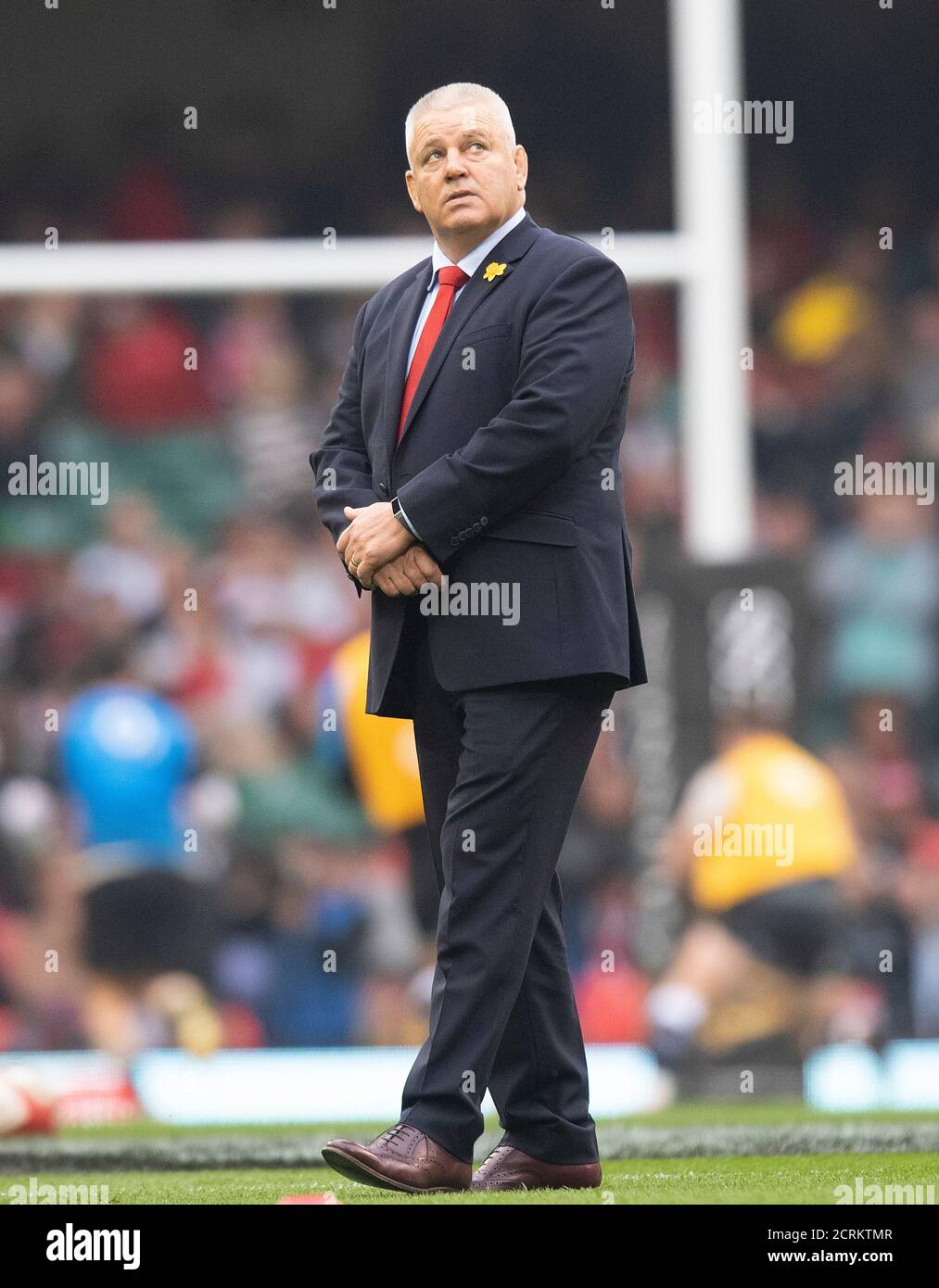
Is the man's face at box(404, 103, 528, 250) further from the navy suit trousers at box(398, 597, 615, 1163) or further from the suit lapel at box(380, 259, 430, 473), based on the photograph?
the navy suit trousers at box(398, 597, 615, 1163)

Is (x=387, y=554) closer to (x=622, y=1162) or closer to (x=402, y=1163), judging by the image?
(x=402, y=1163)

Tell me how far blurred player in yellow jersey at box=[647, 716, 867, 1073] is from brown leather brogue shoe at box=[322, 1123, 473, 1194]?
10.9 feet

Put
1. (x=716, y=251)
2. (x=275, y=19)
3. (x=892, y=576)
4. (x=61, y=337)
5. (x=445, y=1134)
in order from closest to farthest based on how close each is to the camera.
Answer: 1. (x=445, y=1134)
2. (x=716, y=251)
3. (x=892, y=576)
4. (x=61, y=337)
5. (x=275, y=19)

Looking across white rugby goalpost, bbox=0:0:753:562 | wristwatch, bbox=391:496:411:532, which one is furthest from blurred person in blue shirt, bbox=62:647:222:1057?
wristwatch, bbox=391:496:411:532

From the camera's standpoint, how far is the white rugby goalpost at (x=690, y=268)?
26.6 ft

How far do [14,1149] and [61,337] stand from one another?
531 centimetres

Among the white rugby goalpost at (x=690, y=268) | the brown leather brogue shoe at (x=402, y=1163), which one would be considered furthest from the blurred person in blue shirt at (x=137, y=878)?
the brown leather brogue shoe at (x=402, y=1163)

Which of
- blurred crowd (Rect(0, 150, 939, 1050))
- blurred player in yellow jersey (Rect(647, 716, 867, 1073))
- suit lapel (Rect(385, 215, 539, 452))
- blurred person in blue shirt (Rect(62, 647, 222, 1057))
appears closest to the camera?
suit lapel (Rect(385, 215, 539, 452))

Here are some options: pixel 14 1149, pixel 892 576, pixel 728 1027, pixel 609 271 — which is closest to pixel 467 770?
pixel 609 271

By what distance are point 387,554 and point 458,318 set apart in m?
0.46

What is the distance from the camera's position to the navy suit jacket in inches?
151

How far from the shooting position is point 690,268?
8242 millimetres
